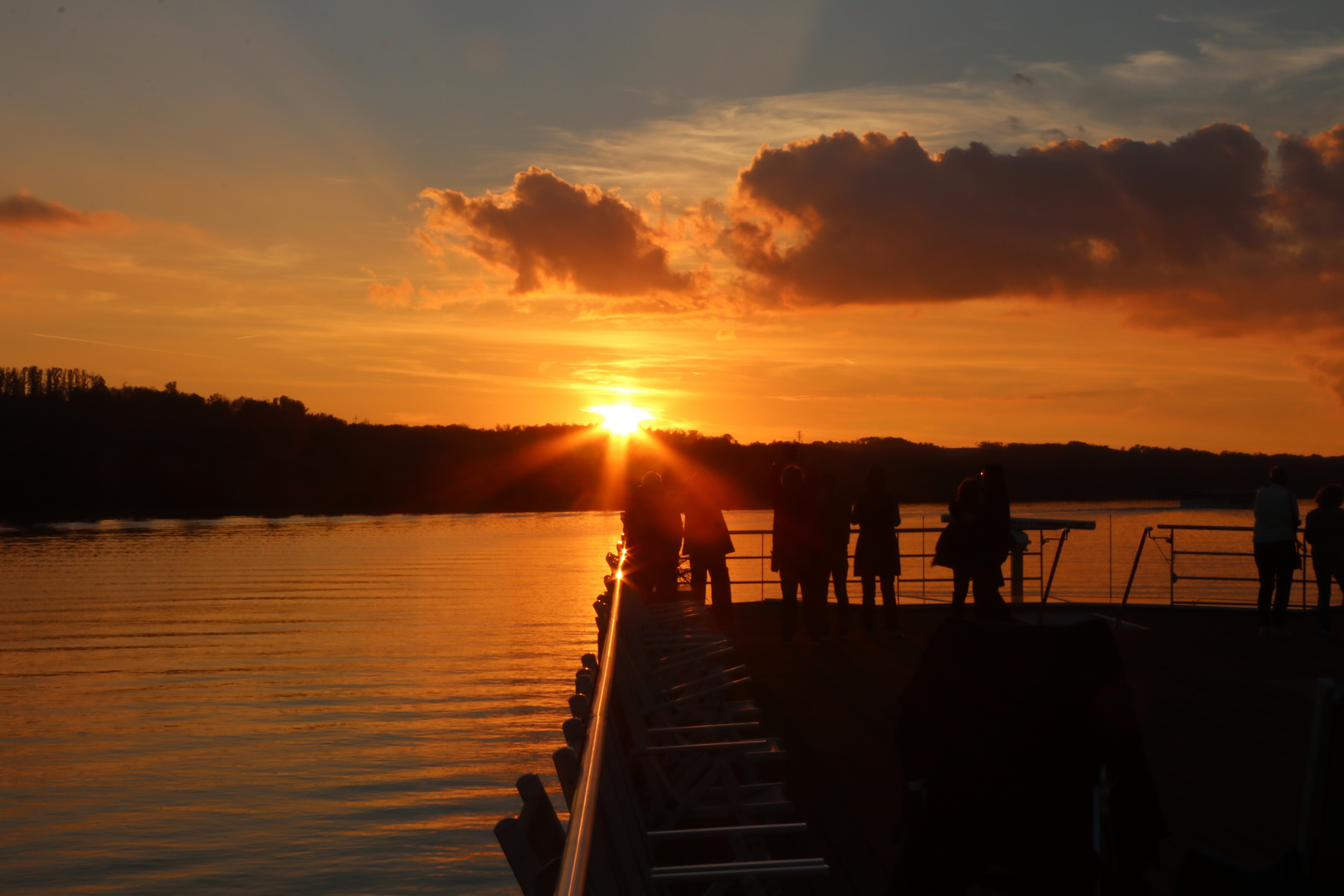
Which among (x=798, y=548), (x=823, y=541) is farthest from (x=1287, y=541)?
(x=798, y=548)

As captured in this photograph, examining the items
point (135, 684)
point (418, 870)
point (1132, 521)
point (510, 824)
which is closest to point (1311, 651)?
point (418, 870)

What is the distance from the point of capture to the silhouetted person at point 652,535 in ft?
40.1

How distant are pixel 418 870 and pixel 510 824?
6504 mm

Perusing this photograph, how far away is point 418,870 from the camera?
791 cm

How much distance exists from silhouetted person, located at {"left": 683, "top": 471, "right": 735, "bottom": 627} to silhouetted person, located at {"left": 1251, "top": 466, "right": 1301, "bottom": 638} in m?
5.75

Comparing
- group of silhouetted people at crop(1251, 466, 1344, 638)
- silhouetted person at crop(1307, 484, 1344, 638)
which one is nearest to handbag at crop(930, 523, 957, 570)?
group of silhouetted people at crop(1251, 466, 1344, 638)

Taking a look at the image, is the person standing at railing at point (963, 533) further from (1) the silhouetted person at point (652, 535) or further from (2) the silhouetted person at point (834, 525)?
(1) the silhouetted person at point (652, 535)

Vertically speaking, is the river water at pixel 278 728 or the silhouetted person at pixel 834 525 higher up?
the silhouetted person at pixel 834 525

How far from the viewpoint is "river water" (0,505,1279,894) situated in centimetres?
855

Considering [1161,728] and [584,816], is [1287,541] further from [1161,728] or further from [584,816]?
[584,816]

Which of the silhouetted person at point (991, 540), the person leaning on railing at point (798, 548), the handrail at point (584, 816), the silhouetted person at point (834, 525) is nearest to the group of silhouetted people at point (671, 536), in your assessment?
the person leaning on railing at point (798, 548)

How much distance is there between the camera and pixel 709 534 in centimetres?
1248

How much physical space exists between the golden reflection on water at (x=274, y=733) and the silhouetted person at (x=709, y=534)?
8.31 feet

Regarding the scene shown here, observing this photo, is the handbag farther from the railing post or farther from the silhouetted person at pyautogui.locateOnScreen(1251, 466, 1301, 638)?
the railing post
